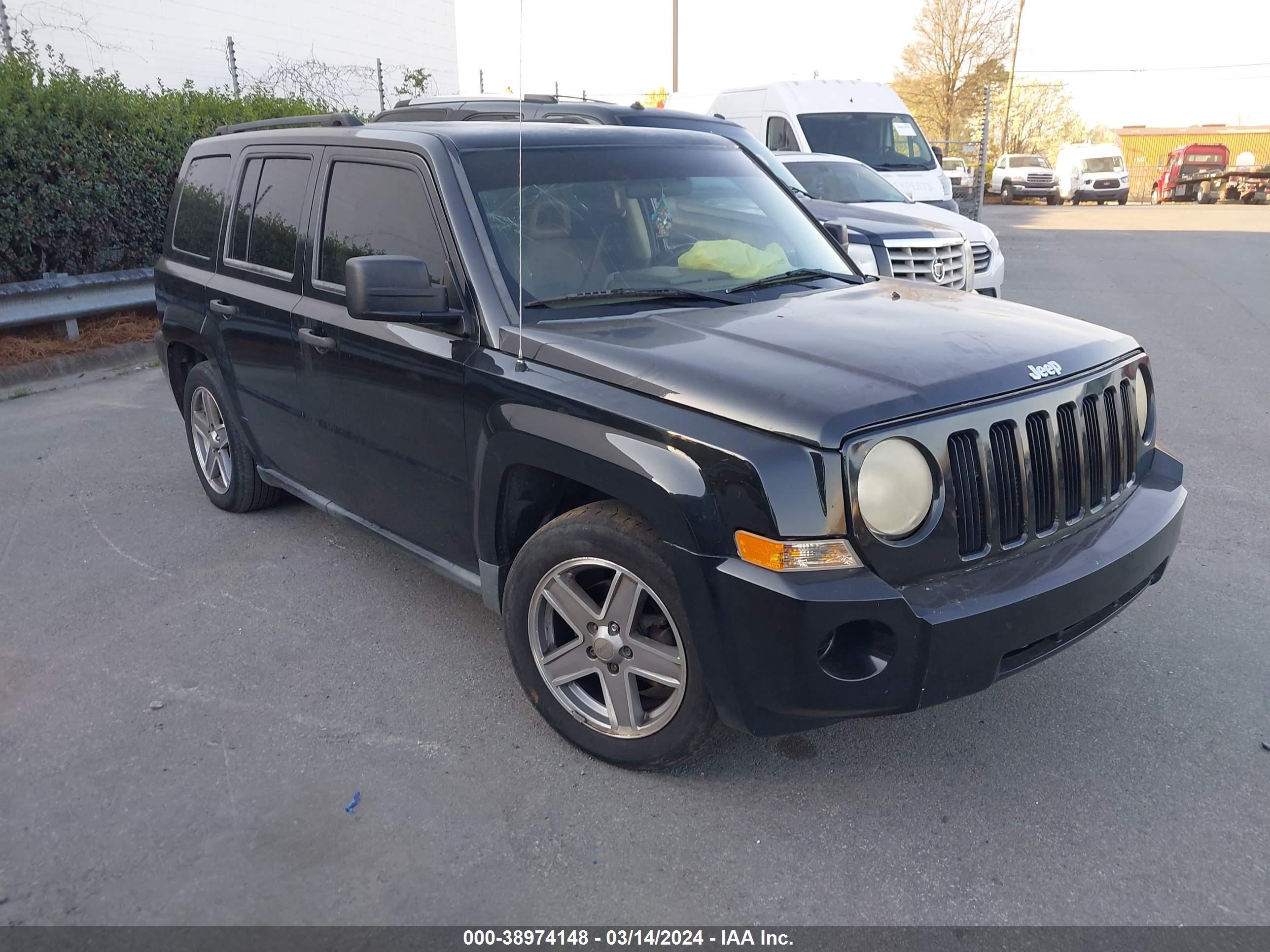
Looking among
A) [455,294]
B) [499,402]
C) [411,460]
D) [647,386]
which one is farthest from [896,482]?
[411,460]

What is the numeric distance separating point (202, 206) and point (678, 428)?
11.8 feet

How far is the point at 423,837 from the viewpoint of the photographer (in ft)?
9.77

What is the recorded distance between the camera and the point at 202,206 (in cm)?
529

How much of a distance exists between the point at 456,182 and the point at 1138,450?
2503mm

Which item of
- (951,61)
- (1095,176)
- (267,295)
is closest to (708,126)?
(267,295)

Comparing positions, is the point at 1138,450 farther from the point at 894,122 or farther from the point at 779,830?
the point at 894,122

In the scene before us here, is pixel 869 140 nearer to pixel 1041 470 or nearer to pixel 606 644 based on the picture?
pixel 1041 470

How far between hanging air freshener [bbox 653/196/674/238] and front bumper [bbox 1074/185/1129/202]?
127ft

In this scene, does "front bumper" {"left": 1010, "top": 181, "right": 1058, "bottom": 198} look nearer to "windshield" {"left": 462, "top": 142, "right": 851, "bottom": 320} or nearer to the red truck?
the red truck

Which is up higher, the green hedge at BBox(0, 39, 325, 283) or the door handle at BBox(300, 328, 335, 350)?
the green hedge at BBox(0, 39, 325, 283)

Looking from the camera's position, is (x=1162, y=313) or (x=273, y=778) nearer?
(x=273, y=778)

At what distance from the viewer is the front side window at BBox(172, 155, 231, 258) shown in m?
5.09

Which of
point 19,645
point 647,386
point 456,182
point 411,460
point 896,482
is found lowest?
point 19,645

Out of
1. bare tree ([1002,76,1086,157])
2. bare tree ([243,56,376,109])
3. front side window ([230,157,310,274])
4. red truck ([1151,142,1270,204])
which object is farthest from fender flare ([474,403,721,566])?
bare tree ([1002,76,1086,157])
